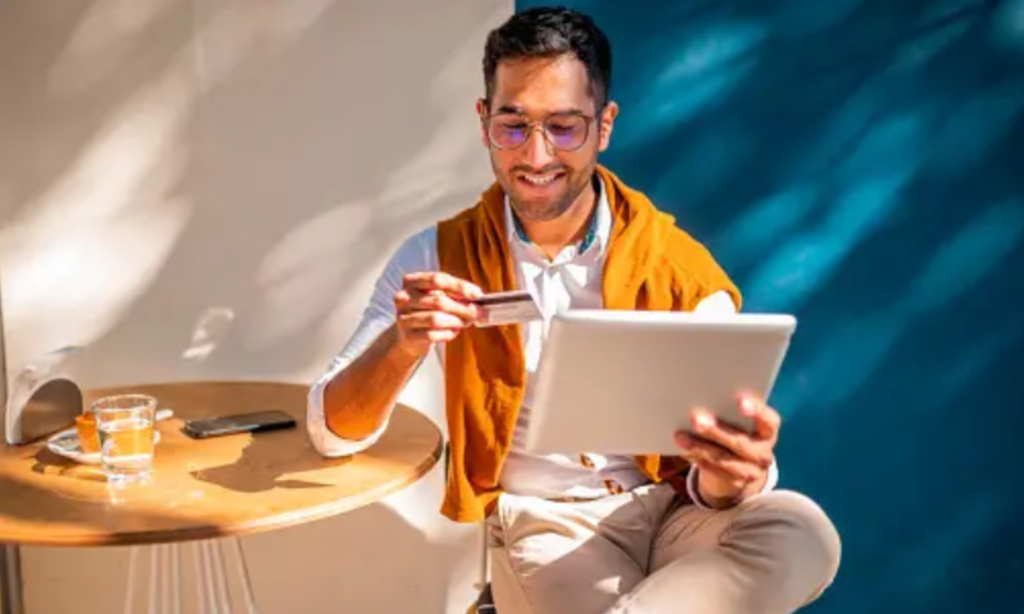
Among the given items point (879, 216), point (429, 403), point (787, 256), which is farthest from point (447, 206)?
point (879, 216)

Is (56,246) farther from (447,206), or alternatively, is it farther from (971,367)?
(971,367)

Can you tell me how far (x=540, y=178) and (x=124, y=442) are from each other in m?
0.78

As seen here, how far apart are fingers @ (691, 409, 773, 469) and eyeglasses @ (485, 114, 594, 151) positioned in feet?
1.78

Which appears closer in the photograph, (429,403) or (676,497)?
(676,497)

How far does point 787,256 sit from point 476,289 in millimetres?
1072

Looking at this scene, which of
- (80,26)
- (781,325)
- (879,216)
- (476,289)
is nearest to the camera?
(781,325)

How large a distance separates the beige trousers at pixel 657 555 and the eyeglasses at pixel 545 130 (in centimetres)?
60

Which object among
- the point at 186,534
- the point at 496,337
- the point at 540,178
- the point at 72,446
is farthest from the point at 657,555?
the point at 72,446

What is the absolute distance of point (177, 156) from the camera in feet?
7.63

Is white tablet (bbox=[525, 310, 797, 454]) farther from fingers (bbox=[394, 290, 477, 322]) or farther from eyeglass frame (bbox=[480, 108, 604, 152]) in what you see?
eyeglass frame (bbox=[480, 108, 604, 152])

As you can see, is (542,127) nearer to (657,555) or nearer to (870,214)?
(657,555)

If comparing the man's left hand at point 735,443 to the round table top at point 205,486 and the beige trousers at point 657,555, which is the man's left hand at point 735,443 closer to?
the beige trousers at point 657,555

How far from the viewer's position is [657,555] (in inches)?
71.1

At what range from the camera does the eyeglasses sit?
179 cm
